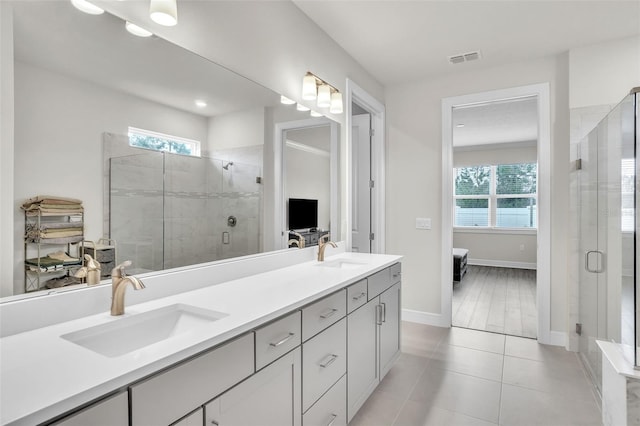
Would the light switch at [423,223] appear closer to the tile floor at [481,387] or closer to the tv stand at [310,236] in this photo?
the tile floor at [481,387]

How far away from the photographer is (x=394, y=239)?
3.96 meters

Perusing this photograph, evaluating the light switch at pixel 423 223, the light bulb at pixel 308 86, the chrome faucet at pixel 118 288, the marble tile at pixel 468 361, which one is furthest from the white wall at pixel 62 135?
the light switch at pixel 423 223

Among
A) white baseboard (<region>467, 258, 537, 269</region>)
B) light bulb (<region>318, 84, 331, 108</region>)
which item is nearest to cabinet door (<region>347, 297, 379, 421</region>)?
light bulb (<region>318, 84, 331, 108</region>)

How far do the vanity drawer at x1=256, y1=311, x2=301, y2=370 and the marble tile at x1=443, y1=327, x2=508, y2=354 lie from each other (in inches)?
93.2

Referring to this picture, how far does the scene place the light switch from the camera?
3.77m

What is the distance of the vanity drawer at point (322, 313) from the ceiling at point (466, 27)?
2.01 m

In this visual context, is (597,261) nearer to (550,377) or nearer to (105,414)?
(550,377)

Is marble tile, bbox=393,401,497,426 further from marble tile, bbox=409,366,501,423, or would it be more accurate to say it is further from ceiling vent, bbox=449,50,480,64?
ceiling vent, bbox=449,50,480,64

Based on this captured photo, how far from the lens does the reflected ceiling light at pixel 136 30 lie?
134 centimetres

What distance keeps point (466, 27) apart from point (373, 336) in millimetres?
2464

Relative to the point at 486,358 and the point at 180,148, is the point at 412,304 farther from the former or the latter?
the point at 180,148

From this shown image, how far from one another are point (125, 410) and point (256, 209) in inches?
52.8

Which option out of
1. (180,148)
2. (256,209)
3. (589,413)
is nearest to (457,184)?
(589,413)

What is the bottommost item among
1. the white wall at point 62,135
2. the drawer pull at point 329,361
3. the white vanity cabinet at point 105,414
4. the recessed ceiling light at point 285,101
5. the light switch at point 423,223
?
the drawer pull at point 329,361
